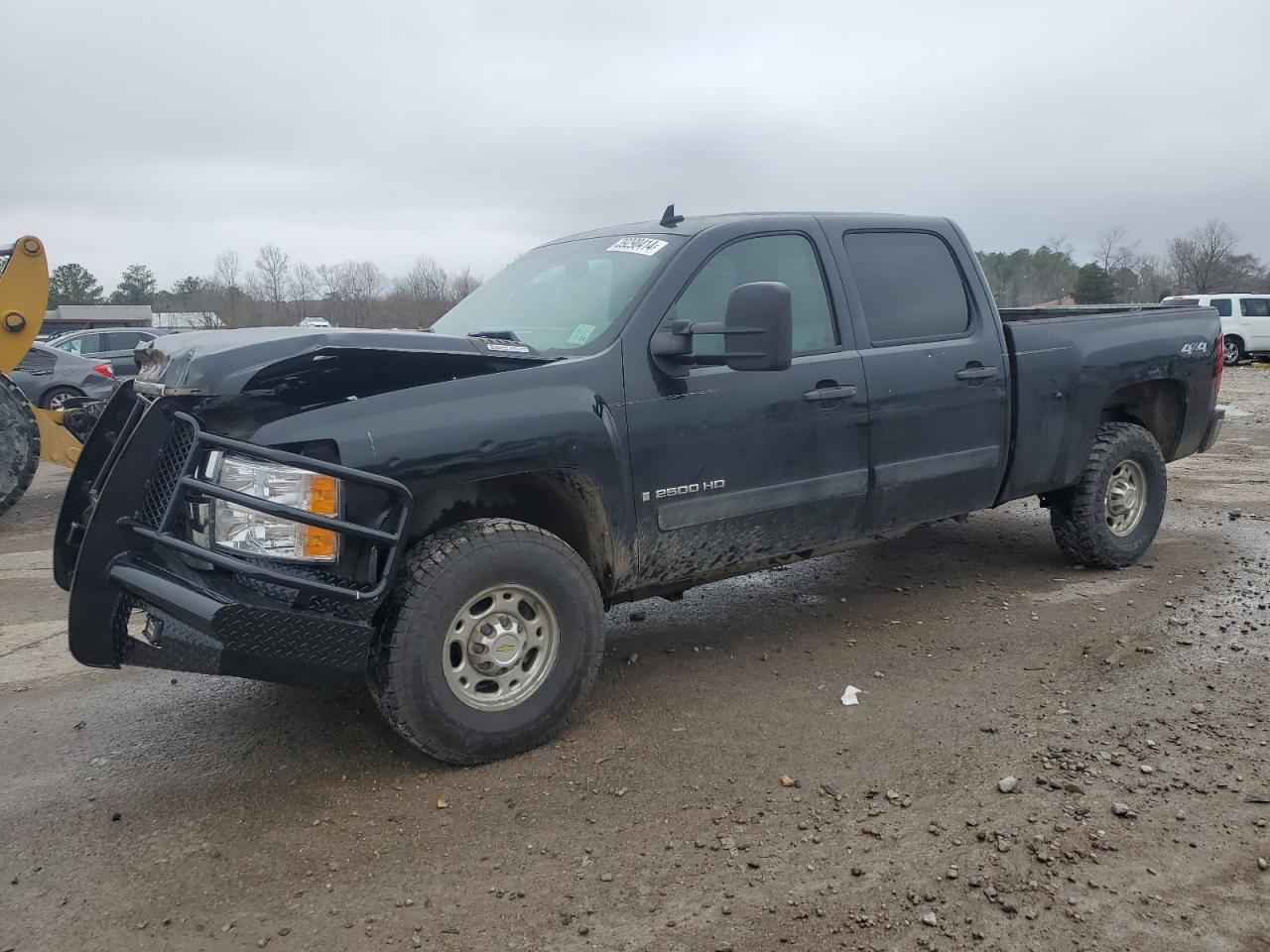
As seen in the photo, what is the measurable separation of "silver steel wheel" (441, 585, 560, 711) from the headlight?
0.56 m

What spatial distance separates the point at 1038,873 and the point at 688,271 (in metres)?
2.57

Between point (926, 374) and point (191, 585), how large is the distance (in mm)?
3368

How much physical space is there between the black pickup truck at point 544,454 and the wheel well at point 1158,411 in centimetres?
66

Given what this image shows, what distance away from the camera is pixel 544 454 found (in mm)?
3590

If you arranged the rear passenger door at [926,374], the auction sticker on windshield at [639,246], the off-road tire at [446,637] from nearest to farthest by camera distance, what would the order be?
the off-road tire at [446,637] → the auction sticker on windshield at [639,246] → the rear passenger door at [926,374]

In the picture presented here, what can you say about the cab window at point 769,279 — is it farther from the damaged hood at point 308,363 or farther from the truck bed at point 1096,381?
the truck bed at point 1096,381

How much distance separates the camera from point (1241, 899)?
105 inches

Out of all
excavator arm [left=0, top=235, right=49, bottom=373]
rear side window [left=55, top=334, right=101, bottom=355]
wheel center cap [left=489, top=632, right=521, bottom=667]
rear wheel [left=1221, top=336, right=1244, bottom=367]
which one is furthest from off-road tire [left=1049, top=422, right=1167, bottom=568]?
rear wheel [left=1221, top=336, right=1244, bottom=367]

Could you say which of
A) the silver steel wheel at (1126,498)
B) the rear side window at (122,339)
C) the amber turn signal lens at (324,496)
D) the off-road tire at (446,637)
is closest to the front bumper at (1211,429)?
the silver steel wheel at (1126,498)

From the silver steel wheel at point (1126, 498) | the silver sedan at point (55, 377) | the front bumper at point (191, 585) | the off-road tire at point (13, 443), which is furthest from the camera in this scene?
the silver sedan at point (55, 377)

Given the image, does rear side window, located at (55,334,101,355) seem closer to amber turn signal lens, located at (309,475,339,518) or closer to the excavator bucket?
the excavator bucket

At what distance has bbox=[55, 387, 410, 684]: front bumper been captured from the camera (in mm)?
3061

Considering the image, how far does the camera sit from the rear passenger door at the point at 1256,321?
88.3 ft

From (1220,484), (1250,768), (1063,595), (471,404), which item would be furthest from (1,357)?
(1220,484)
